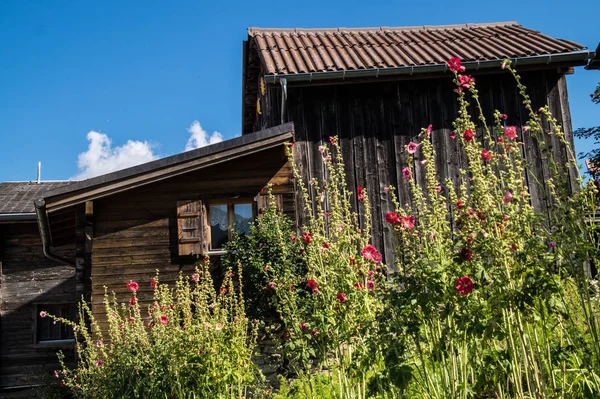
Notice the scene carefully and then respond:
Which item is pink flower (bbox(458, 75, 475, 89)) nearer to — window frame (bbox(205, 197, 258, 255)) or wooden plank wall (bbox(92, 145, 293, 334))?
wooden plank wall (bbox(92, 145, 293, 334))

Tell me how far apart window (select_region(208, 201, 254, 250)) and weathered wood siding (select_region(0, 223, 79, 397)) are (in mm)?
5493

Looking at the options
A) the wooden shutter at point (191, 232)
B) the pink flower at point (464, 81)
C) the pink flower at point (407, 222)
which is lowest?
the pink flower at point (407, 222)

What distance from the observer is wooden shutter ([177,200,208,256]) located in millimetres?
8930

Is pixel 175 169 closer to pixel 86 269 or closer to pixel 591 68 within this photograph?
pixel 86 269

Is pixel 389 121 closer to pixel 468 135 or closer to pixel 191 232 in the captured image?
pixel 191 232

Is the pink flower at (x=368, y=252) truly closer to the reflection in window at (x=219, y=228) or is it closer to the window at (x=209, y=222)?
the window at (x=209, y=222)

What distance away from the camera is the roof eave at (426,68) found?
9.19 m

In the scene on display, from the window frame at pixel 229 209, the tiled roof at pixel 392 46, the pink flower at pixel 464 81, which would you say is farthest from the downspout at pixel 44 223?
the pink flower at pixel 464 81

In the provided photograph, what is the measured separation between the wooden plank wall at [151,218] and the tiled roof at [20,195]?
422 cm

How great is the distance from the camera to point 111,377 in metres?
6.10

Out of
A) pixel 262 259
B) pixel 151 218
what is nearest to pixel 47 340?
pixel 151 218

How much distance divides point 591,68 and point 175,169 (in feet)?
19.4

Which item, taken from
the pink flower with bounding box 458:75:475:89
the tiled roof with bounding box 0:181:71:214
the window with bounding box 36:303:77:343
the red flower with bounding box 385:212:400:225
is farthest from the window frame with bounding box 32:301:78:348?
the pink flower with bounding box 458:75:475:89

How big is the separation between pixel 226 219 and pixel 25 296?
6.89 meters
